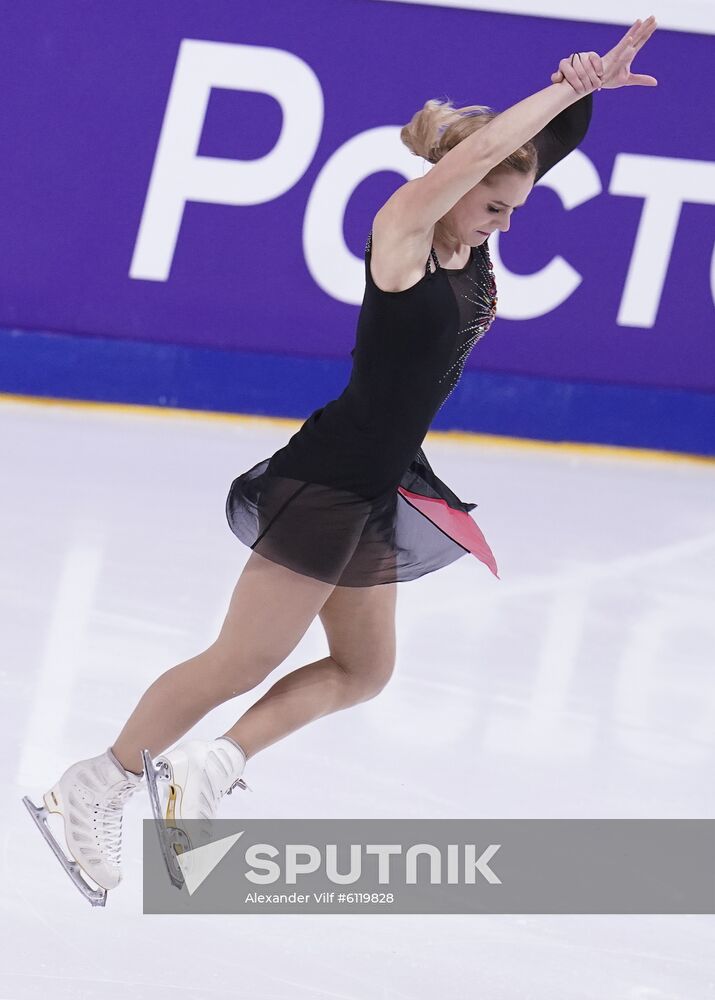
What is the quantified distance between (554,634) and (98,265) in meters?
2.37

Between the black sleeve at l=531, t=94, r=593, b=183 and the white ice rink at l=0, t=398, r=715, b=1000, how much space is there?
115 cm

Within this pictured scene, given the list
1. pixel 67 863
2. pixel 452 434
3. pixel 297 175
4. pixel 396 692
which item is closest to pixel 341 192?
pixel 297 175

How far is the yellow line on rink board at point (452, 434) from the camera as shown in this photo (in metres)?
5.16

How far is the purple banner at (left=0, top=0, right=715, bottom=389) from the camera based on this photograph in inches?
195

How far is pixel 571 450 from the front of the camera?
17.8 ft

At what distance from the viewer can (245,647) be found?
6.64 feet

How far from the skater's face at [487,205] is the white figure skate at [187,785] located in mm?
815

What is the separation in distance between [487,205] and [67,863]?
1125 millimetres

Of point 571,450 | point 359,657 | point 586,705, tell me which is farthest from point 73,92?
point 359,657

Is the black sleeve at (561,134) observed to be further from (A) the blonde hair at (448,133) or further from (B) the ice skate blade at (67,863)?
(B) the ice skate blade at (67,863)

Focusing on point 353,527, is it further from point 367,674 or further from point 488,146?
point 488,146

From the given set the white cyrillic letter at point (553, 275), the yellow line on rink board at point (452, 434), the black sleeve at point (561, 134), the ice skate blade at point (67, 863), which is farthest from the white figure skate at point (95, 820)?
the white cyrillic letter at point (553, 275)

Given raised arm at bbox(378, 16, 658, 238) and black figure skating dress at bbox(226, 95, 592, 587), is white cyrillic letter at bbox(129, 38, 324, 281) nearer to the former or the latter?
black figure skating dress at bbox(226, 95, 592, 587)

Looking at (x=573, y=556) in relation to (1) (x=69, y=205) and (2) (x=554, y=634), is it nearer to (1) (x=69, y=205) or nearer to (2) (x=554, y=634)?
(2) (x=554, y=634)
